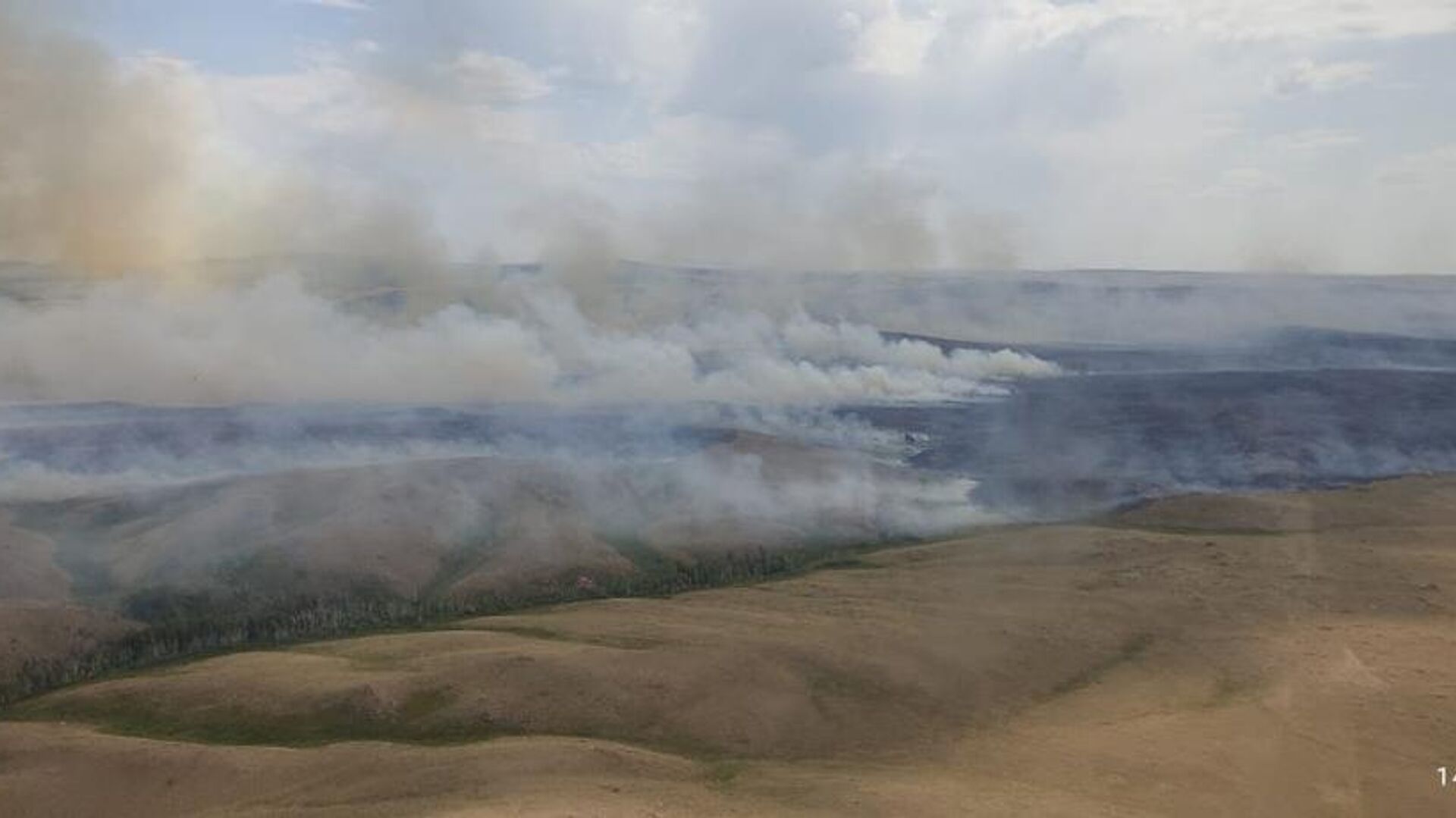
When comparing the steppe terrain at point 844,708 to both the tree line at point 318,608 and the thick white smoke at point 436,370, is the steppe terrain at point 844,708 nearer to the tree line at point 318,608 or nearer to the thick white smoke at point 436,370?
the tree line at point 318,608

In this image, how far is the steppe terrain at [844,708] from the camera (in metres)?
49.9

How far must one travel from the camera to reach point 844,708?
203 feet

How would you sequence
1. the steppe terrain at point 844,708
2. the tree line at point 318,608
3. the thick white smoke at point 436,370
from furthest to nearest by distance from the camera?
the thick white smoke at point 436,370 < the tree line at point 318,608 < the steppe terrain at point 844,708

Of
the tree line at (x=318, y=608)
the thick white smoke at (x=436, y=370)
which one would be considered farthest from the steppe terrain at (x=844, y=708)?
the thick white smoke at (x=436, y=370)

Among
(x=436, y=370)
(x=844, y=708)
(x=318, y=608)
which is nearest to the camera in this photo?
(x=844, y=708)

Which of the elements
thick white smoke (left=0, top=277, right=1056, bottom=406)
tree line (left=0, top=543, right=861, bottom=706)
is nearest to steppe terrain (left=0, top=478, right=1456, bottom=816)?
tree line (left=0, top=543, right=861, bottom=706)

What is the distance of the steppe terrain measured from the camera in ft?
164

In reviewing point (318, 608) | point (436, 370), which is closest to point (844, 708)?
point (318, 608)

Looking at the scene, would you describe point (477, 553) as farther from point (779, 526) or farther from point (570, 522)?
point (779, 526)

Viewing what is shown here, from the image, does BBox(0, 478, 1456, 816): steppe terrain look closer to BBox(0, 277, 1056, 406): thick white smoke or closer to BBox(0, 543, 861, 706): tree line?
BBox(0, 543, 861, 706): tree line

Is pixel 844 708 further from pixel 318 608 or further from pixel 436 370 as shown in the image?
pixel 436 370

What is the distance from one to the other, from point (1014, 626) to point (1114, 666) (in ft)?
24.1

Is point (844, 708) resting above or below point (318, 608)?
above

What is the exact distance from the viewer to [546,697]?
62.4 metres
